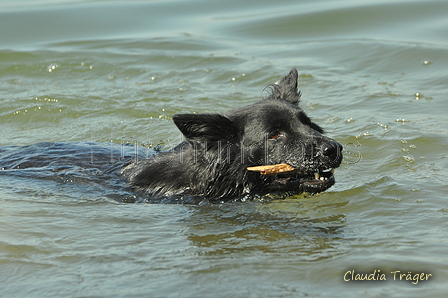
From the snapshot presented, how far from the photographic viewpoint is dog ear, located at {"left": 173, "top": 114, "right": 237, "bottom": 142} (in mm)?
5977

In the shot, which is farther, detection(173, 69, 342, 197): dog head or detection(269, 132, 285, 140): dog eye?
detection(269, 132, 285, 140): dog eye

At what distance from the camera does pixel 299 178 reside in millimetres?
6262

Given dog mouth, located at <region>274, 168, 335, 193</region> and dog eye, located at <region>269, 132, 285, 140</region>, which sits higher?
dog eye, located at <region>269, 132, 285, 140</region>

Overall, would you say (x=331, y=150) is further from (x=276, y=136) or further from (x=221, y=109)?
(x=221, y=109)

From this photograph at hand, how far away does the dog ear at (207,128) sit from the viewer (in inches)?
235

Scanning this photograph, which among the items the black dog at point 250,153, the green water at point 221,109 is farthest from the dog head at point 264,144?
Answer: the green water at point 221,109

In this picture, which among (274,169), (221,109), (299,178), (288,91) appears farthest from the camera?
(221,109)

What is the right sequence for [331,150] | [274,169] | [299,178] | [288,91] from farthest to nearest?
1. [288,91]
2. [299,178]
3. [274,169]
4. [331,150]

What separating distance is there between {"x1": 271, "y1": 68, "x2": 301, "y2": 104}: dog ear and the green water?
1.25 m

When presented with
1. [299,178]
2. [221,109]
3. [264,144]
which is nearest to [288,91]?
→ [264,144]

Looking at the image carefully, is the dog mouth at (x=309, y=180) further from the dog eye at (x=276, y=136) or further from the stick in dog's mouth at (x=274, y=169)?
the dog eye at (x=276, y=136)

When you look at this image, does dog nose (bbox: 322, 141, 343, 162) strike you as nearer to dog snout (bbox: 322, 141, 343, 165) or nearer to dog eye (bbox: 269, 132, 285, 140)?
dog snout (bbox: 322, 141, 343, 165)

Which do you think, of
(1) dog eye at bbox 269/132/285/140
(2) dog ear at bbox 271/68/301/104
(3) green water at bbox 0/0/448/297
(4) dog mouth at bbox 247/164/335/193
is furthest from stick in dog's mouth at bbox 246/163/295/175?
(2) dog ear at bbox 271/68/301/104

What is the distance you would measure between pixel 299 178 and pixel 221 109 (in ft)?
15.0
